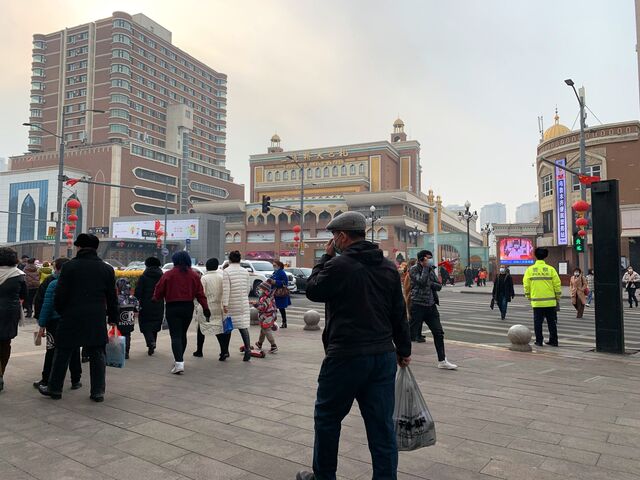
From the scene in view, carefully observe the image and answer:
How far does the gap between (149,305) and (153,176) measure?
288ft

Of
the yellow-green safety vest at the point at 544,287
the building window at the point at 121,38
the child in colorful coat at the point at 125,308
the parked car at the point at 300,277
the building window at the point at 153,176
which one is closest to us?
the child in colorful coat at the point at 125,308

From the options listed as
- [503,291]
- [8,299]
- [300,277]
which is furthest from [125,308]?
[300,277]

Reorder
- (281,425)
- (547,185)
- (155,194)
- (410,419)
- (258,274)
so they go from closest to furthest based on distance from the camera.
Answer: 1. (410,419)
2. (281,425)
3. (258,274)
4. (547,185)
5. (155,194)

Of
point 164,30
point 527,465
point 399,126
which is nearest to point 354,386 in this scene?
point 527,465

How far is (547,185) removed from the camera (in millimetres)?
Result: 43312

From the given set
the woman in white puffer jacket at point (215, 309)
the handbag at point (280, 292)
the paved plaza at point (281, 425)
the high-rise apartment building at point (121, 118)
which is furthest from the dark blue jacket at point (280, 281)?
the high-rise apartment building at point (121, 118)

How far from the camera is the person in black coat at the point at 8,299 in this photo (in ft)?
19.5

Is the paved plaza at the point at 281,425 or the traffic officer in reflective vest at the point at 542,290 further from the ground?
the traffic officer in reflective vest at the point at 542,290

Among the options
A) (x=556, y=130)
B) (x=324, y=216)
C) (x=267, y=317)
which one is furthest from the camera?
(x=324, y=216)

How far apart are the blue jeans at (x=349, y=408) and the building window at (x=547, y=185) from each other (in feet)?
146

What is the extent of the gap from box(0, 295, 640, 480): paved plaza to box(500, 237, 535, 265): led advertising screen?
33304mm

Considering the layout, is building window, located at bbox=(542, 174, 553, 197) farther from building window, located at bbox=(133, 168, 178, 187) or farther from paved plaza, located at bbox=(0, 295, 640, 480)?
building window, located at bbox=(133, 168, 178, 187)

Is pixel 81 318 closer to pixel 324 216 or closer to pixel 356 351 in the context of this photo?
pixel 356 351

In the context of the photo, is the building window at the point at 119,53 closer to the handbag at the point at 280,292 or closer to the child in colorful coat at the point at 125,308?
the handbag at the point at 280,292
